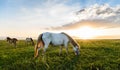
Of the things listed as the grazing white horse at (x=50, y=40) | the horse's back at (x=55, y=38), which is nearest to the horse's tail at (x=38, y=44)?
the grazing white horse at (x=50, y=40)

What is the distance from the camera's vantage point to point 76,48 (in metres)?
19.2

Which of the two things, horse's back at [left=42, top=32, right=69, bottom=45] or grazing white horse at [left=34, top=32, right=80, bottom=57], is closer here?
grazing white horse at [left=34, top=32, right=80, bottom=57]

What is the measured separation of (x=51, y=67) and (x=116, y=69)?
201 inches

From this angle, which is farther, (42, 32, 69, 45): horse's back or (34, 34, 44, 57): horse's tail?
(42, 32, 69, 45): horse's back

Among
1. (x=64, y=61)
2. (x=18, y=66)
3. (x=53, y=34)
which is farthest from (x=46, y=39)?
(x=18, y=66)

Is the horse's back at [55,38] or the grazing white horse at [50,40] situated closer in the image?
the grazing white horse at [50,40]

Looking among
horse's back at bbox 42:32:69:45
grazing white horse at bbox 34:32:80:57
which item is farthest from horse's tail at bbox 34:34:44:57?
horse's back at bbox 42:32:69:45

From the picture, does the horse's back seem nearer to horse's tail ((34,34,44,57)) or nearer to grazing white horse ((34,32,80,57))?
grazing white horse ((34,32,80,57))

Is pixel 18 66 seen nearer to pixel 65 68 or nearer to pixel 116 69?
pixel 65 68

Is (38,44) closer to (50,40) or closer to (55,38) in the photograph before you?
(50,40)

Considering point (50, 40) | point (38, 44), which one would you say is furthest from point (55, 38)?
point (38, 44)

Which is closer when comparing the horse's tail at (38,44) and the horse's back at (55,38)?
the horse's tail at (38,44)

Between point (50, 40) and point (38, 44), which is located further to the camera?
point (50, 40)

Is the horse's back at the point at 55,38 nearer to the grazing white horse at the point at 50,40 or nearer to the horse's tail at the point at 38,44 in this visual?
the grazing white horse at the point at 50,40
